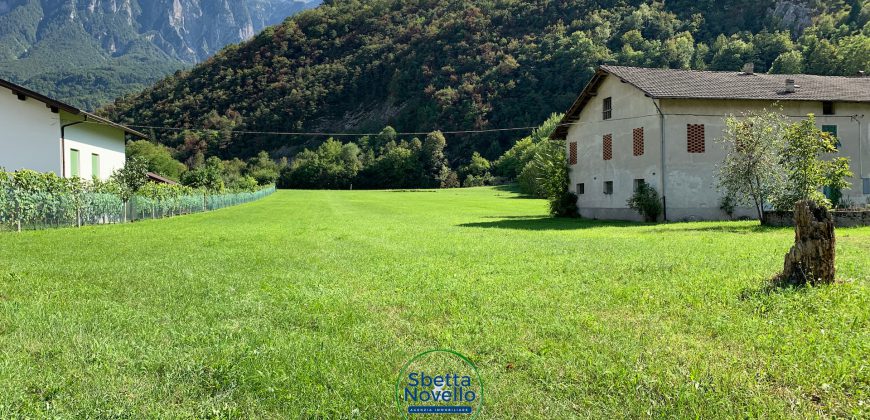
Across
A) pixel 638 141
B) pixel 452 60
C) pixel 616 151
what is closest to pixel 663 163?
pixel 638 141

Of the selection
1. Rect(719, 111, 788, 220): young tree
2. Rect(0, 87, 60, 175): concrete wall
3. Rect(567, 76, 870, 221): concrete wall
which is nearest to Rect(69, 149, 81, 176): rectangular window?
Rect(0, 87, 60, 175): concrete wall

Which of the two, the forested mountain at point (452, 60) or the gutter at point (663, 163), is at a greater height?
the forested mountain at point (452, 60)

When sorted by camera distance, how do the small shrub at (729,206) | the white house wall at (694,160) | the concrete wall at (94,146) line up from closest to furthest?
the small shrub at (729,206) → the white house wall at (694,160) → the concrete wall at (94,146)

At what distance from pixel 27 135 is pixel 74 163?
308cm

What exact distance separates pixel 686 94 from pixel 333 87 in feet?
394

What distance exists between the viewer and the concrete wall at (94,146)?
2934cm

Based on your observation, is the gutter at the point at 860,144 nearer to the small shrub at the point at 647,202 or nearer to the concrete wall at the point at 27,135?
the small shrub at the point at 647,202

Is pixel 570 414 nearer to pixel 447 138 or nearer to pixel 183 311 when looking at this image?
pixel 183 311

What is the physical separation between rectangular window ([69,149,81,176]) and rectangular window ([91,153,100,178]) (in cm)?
181

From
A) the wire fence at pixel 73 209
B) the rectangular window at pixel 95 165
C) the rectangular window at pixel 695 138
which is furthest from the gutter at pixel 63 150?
the rectangular window at pixel 695 138

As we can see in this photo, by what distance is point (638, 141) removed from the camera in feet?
90.0

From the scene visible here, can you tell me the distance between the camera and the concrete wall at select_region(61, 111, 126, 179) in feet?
96.3

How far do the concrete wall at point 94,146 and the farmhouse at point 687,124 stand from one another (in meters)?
29.3

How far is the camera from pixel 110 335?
16.7 ft
